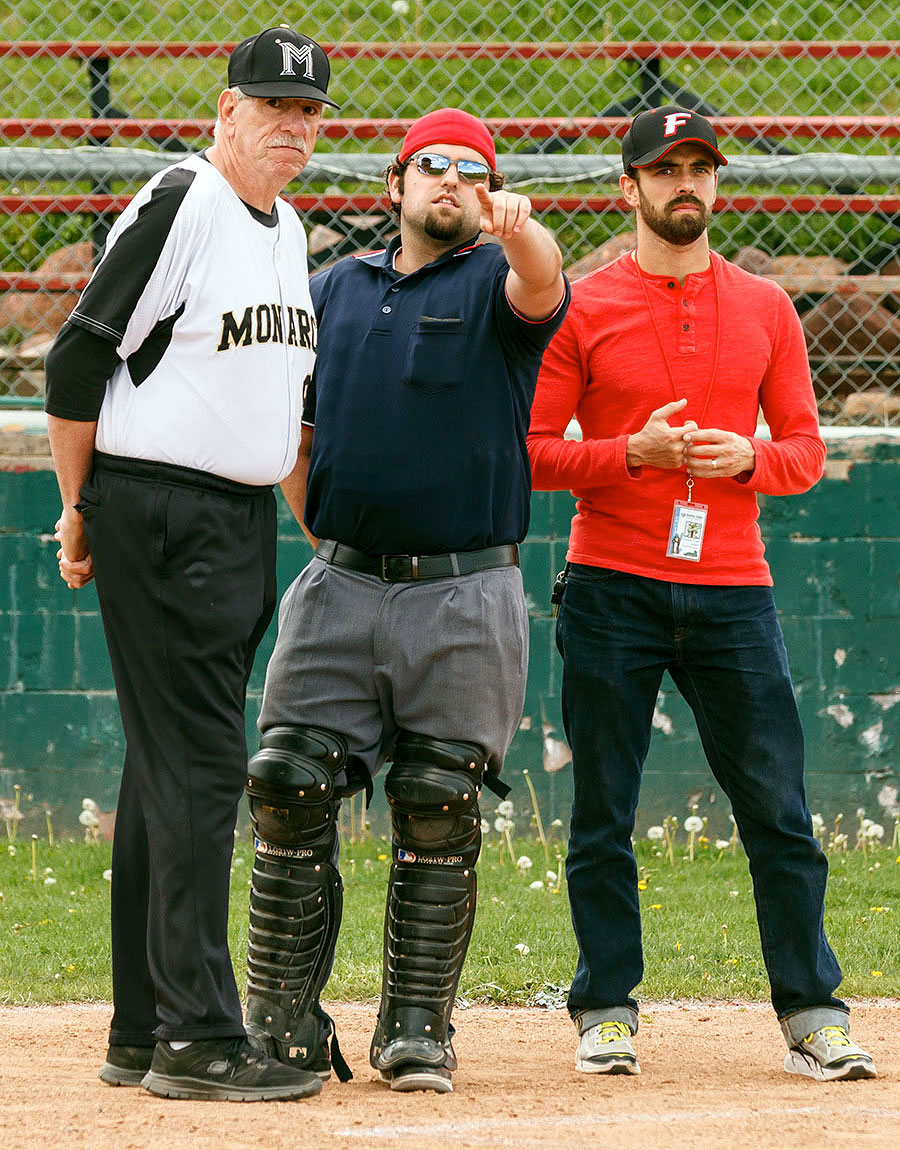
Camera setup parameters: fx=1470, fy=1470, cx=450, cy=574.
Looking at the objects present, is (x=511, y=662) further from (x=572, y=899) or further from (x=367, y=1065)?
(x=367, y=1065)

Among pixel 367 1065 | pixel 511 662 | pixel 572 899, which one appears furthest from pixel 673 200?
pixel 367 1065

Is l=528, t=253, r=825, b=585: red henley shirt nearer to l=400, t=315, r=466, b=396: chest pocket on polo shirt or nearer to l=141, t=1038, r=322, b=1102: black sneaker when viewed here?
l=400, t=315, r=466, b=396: chest pocket on polo shirt

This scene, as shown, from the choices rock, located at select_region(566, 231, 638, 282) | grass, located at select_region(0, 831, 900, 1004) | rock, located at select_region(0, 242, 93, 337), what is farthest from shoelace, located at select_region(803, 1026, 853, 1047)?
rock, located at select_region(0, 242, 93, 337)

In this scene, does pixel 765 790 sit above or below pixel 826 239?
below

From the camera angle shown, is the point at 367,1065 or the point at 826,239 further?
the point at 826,239

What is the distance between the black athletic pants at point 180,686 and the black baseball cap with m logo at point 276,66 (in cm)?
91

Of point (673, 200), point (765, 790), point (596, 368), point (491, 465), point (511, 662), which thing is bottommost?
point (765, 790)

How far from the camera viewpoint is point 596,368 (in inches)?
155

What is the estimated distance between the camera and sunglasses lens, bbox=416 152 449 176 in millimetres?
3588

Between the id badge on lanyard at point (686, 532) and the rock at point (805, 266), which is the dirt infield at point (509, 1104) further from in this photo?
the rock at point (805, 266)

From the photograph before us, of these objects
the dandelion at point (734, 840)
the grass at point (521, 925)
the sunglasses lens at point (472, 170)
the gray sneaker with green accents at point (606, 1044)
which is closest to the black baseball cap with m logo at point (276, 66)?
the sunglasses lens at point (472, 170)

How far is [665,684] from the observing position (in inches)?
263

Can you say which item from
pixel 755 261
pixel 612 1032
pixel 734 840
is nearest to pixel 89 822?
pixel 734 840

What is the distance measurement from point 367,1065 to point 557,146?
20.0 feet
